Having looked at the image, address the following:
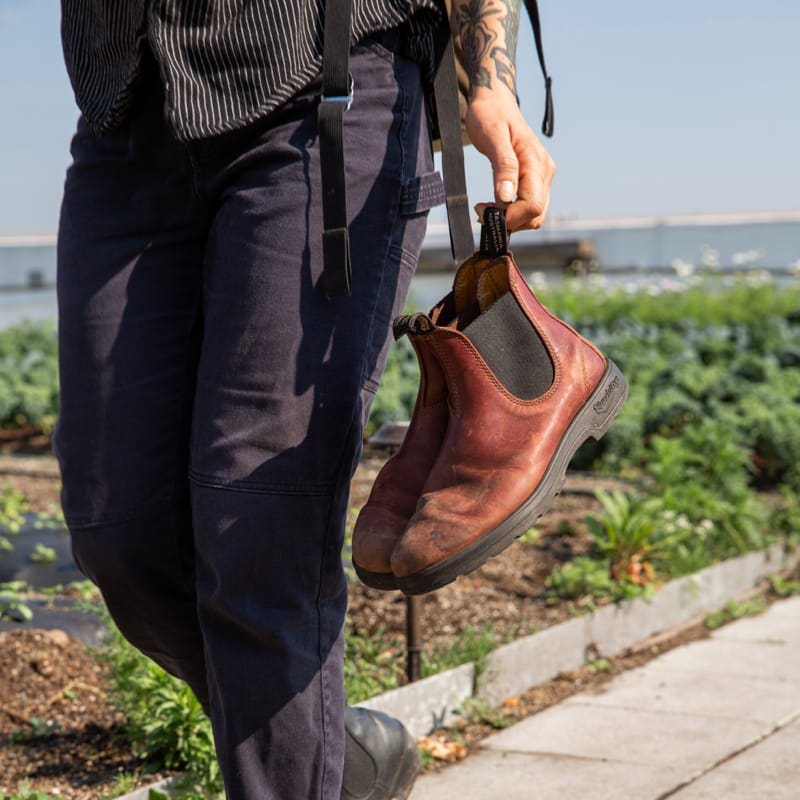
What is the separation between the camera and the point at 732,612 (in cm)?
479

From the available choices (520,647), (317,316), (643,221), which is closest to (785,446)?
(520,647)

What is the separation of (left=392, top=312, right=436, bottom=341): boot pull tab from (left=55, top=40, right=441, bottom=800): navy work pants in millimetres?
109

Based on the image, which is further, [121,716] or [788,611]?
[788,611]

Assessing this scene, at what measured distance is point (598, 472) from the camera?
7.38 meters

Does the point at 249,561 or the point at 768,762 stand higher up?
the point at 249,561

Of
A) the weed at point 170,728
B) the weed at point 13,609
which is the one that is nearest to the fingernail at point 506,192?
the weed at point 170,728

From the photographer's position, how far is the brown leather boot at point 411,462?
1.80 meters

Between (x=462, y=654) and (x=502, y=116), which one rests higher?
(x=502, y=116)

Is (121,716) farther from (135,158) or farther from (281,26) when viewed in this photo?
(281,26)

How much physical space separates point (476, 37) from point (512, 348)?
531 mm

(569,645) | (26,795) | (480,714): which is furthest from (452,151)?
(569,645)

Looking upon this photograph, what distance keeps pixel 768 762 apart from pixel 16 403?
708cm

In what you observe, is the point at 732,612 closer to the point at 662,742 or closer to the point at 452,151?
the point at 662,742

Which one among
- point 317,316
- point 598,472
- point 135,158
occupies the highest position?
point 135,158
